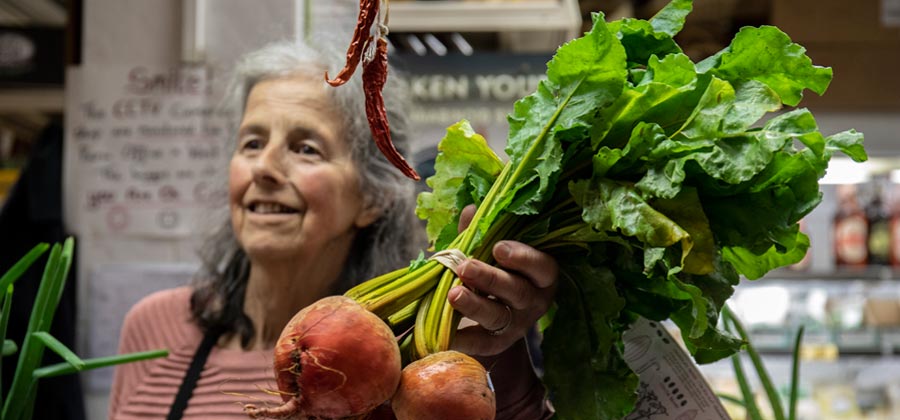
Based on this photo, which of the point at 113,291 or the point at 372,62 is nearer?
the point at 372,62

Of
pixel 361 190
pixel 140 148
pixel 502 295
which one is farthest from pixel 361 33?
pixel 140 148

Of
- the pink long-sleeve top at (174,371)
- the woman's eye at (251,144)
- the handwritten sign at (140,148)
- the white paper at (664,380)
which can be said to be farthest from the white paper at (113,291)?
the white paper at (664,380)

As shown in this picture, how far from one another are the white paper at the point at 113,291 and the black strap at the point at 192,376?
2.66 feet

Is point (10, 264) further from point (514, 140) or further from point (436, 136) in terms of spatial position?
point (514, 140)

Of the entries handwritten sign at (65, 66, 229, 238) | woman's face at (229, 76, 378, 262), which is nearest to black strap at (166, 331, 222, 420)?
woman's face at (229, 76, 378, 262)

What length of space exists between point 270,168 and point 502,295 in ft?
1.96

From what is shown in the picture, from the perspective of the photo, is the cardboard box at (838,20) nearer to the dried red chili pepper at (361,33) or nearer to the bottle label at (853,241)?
the bottle label at (853,241)

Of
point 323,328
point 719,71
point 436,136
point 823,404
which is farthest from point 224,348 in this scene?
point 823,404

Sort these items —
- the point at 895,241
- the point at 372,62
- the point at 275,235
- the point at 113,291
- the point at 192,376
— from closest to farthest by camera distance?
the point at 372,62
the point at 275,235
the point at 192,376
the point at 113,291
the point at 895,241

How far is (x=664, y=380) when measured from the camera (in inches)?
38.8

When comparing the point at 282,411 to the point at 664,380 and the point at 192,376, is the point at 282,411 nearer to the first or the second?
the point at 664,380

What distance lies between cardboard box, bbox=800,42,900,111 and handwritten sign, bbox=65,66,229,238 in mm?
2379

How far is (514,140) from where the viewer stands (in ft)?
2.88

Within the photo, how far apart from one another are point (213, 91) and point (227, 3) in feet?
0.72
